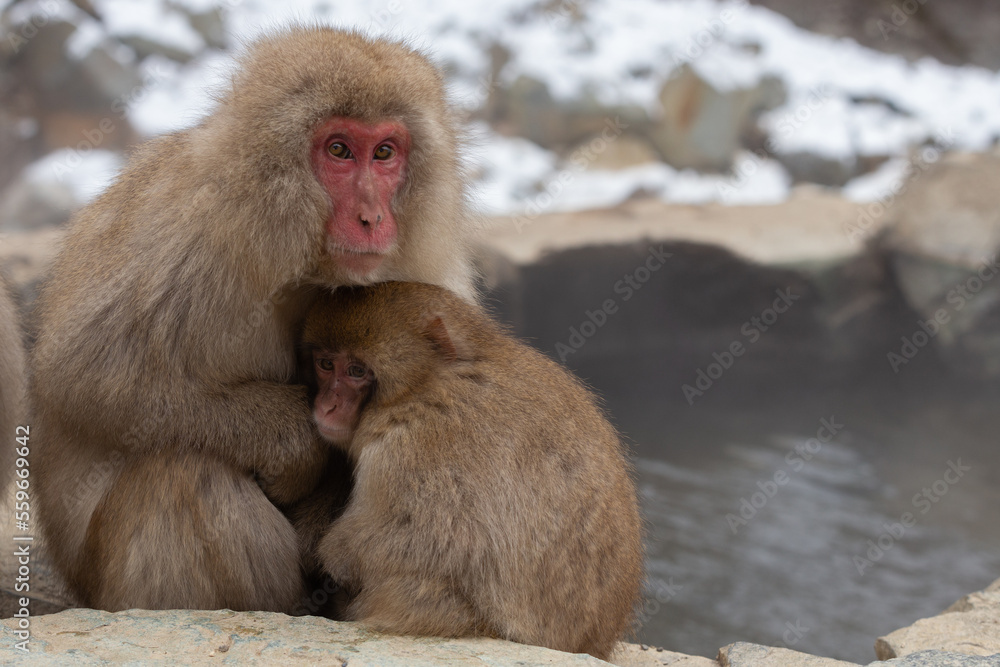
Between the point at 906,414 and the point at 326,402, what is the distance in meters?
9.25

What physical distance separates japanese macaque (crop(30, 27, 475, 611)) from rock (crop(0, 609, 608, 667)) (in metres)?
0.11

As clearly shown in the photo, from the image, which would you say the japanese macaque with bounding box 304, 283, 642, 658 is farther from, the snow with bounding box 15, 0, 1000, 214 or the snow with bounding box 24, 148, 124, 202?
the snow with bounding box 24, 148, 124, 202

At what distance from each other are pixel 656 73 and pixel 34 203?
9148mm

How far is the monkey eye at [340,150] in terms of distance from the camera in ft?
9.93

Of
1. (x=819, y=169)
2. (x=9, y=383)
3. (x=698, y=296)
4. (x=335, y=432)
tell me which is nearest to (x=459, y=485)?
(x=335, y=432)

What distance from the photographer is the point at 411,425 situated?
2.91m

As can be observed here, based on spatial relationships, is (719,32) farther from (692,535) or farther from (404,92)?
(404,92)

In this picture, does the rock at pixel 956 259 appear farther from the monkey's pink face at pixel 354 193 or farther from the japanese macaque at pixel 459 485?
the monkey's pink face at pixel 354 193

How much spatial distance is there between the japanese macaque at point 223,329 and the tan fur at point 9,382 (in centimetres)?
40

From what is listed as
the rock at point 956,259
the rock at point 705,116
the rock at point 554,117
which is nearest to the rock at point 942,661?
the rock at point 956,259

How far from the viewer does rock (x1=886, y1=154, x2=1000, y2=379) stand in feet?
35.7

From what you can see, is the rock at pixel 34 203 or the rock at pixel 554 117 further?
the rock at pixel 554 117

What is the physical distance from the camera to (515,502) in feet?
9.39

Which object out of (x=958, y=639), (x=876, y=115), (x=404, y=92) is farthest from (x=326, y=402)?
(x=876, y=115)
